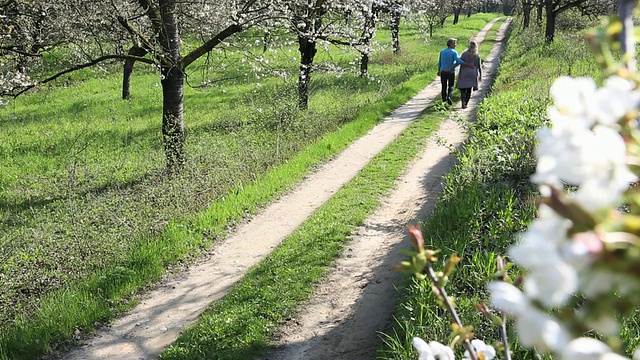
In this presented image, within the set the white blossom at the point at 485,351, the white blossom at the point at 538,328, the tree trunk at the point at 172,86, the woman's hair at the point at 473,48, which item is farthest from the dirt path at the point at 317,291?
the woman's hair at the point at 473,48

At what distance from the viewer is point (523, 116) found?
8219 mm

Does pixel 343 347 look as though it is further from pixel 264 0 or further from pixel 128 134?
pixel 128 134

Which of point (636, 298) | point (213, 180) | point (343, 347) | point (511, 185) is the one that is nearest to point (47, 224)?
point (213, 180)

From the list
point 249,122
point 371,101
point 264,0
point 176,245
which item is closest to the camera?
point 176,245

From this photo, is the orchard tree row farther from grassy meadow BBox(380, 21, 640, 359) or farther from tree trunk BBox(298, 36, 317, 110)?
grassy meadow BBox(380, 21, 640, 359)

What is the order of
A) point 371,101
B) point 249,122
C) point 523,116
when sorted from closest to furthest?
point 523,116, point 249,122, point 371,101

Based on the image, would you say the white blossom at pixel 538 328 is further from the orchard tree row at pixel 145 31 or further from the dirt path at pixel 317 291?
the orchard tree row at pixel 145 31

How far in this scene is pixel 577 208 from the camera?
0.58m

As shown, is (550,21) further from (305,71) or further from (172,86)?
(172,86)

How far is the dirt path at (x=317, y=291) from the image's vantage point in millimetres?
5484

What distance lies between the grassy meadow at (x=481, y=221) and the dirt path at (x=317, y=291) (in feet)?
1.82

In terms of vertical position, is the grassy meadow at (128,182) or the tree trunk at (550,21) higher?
the tree trunk at (550,21)

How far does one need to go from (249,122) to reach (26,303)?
30.5 ft

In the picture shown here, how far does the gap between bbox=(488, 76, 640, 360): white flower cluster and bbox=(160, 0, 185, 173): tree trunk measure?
1020cm
